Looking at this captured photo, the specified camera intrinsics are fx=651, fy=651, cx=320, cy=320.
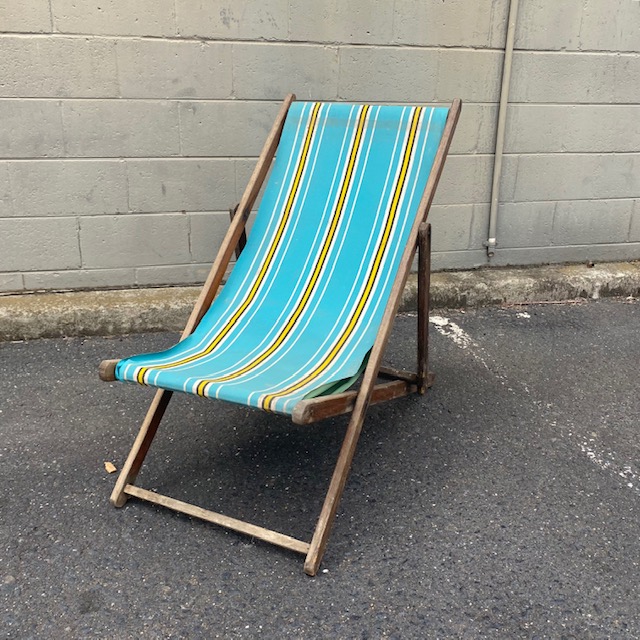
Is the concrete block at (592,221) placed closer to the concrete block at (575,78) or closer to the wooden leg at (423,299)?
the concrete block at (575,78)

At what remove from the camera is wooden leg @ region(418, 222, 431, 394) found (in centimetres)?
221

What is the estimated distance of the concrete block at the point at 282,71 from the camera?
3.17m

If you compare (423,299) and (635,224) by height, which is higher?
(423,299)

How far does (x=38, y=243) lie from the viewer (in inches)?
127

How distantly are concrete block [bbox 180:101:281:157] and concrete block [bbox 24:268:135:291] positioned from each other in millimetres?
723

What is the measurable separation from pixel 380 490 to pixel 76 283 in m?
2.05

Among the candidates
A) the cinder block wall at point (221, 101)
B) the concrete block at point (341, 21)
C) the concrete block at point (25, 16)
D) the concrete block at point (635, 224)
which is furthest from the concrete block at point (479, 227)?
the concrete block at point (25, 16)

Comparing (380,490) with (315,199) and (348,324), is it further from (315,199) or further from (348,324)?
(315,199)

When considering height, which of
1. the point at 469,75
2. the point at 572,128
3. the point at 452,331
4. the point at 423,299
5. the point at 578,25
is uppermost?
the point at 578,25

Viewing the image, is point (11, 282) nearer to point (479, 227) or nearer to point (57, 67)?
point (57, 67)

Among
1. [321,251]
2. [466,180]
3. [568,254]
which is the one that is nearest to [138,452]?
[321,251]

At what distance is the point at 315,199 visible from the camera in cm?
252

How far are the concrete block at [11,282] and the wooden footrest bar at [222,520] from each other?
1.70 m

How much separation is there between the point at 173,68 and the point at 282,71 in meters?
0.53
